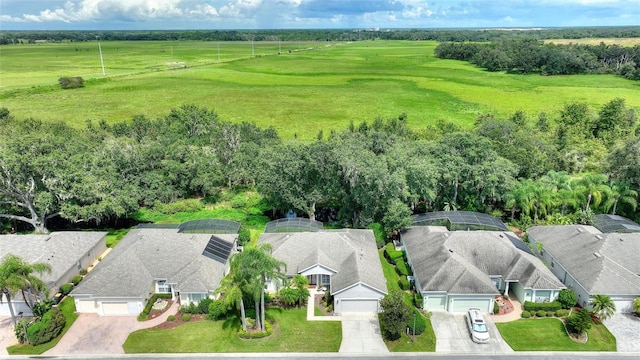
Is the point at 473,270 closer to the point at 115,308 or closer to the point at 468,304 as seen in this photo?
the point at 468,304

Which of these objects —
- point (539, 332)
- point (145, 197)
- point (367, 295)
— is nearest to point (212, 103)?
point (145, 197)

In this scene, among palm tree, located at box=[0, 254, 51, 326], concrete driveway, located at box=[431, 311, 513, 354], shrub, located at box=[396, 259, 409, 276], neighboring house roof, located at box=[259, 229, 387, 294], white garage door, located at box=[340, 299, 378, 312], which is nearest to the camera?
palm tree, located at box=[0, 254, 51, 326]

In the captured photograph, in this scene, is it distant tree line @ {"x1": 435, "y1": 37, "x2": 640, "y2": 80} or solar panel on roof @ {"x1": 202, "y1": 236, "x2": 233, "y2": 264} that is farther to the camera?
distant tree line @ {"x1": 435, "y1": 37, "x2": 640, "y2": 80}

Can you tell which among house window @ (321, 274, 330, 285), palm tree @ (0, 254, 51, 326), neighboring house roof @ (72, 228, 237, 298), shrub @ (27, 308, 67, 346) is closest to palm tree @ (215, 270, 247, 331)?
neighboring house roof @ (72, 228, 237, 298)

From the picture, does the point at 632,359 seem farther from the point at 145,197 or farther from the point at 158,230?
the point at 145,197

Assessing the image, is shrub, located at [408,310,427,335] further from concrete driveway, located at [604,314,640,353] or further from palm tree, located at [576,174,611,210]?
palm tree, located at [576,174,611,210]

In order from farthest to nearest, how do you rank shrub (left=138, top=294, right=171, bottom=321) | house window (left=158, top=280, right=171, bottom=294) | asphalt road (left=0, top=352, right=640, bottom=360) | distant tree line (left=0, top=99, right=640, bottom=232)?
distant tree line (left=0, top=99, right=640, bottom=232)
house window (left=158, top=280, right=171, bottom=294)
shrub (left=138, top=294, right=171, bottom=321)
asphalt road (left=0, top=352, right=640, bottom=360)

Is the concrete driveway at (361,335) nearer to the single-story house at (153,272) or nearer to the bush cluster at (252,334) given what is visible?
the bush cluster at (252,334)

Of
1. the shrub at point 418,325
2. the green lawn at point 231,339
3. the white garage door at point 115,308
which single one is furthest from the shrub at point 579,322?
the white garage door at point 115,308
